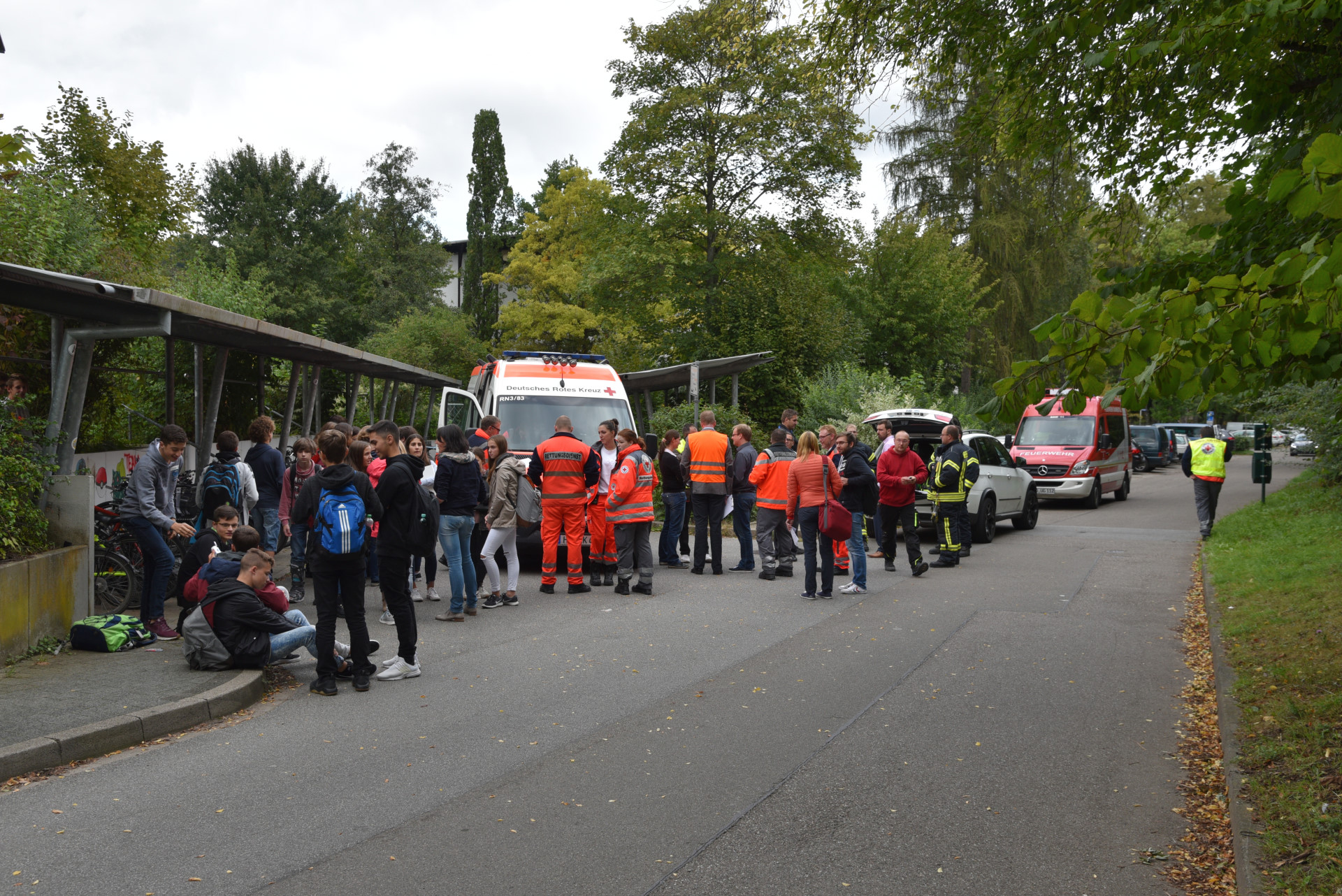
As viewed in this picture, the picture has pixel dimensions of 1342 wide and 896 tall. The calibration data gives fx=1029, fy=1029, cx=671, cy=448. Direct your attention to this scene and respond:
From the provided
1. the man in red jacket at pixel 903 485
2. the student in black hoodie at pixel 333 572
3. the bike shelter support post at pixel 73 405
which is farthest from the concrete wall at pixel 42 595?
the man in red jacket at pixel 903 485

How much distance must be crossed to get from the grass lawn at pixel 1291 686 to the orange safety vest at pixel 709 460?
5594 millimetres

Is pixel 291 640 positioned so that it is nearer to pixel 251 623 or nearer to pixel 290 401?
pixel 251 623

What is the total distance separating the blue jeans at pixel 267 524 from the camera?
1055cm

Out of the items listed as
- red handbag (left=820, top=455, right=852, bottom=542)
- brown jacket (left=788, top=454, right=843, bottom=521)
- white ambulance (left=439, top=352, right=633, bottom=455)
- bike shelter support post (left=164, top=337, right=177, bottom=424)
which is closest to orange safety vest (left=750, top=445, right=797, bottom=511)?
brown jacket (left=788, top=454, right=843, bottom=521)

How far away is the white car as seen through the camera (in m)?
15.6

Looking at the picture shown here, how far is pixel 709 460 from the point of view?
1262 centimetres

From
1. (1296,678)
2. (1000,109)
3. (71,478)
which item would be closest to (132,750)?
(71,478)

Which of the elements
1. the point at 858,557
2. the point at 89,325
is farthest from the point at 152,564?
the point at 858,557

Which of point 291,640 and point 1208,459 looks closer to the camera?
point 291,640

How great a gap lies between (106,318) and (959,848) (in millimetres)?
8242

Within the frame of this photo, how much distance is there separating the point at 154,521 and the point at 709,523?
6.48 m

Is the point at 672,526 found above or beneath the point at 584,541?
above

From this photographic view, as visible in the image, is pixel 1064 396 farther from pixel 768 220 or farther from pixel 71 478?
pixel 768 220

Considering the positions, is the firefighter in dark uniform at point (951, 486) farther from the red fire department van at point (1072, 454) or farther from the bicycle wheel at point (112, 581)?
the red fire department van at point (1072, 454)
